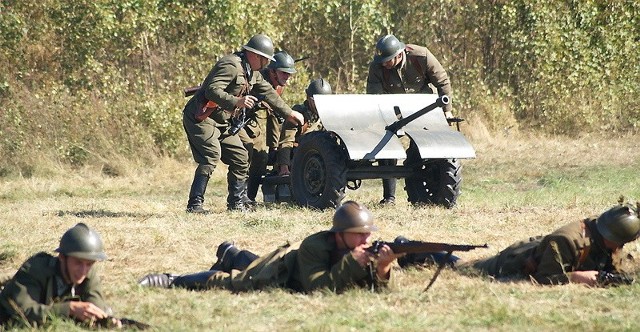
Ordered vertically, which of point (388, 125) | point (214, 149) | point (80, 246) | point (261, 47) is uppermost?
point (261, 47)

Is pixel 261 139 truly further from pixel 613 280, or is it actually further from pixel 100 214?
pixel 613 280

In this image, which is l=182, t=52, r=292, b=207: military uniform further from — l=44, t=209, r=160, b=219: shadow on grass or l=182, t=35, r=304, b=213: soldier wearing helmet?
l=44, t=209, r=160, b=219: shadow on grass

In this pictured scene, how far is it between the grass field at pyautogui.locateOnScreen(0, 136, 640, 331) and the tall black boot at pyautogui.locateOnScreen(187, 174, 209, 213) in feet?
1.03

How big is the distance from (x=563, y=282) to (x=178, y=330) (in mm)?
2969

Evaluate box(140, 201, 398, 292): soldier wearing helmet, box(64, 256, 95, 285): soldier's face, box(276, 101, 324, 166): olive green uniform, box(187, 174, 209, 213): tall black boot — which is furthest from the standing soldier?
box(64, 256, 95, 285): soldier's face

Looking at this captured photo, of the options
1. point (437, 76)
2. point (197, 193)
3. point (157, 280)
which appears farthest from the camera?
point (437, 76)

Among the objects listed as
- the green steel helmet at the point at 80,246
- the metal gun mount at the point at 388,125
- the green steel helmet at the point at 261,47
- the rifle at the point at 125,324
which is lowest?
the rifle at the point at 125,324

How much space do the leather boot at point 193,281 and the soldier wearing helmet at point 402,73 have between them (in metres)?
5.45

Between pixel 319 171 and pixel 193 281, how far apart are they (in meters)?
5.07

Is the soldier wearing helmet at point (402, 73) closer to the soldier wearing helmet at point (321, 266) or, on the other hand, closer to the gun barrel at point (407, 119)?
the gun barrel at point (407, 119)

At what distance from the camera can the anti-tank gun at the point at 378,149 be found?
44.6ft

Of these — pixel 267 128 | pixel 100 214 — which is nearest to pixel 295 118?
pixel 267 128

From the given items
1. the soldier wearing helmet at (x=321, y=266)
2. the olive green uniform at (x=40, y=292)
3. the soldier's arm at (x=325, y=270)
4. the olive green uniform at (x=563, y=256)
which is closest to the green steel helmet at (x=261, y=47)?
the soldier wearing helmet at (x=321, y=266)

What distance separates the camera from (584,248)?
29.4 ft
